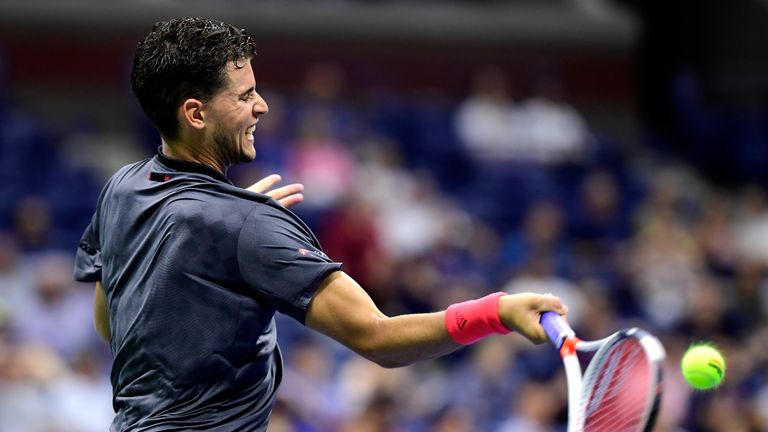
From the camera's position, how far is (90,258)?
11.0ft

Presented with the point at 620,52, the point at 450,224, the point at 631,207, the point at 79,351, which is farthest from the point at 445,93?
the point at 79,351

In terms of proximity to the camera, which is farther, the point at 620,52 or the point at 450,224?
the point at 620,52

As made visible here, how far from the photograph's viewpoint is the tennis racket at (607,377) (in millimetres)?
2691

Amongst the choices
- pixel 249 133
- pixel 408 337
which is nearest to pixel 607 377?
pixel 408 337

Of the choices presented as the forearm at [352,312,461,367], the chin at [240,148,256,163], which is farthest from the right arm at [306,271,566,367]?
the chin at [240,148,256,163]

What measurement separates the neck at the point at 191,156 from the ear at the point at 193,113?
0.08m

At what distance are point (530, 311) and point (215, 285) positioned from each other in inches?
29.9

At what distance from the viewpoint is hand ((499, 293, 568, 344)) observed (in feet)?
8.97

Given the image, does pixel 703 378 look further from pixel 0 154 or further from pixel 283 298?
pixel 0 154

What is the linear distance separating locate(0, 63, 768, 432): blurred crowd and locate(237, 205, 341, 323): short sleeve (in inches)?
154

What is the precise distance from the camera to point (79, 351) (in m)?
7.89

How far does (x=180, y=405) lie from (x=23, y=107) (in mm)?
10612

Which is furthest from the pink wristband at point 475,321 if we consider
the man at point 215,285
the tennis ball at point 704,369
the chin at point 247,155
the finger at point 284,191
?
the finger at point 284,191

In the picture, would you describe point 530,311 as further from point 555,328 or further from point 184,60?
point 184,60
